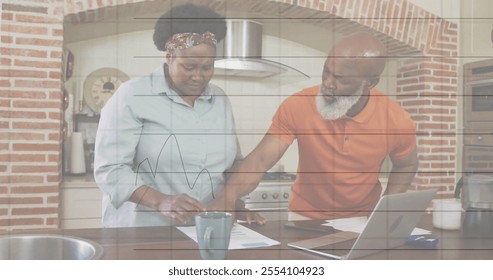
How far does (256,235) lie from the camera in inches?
38.4

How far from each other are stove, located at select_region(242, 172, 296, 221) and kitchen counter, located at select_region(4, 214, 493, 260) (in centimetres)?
26

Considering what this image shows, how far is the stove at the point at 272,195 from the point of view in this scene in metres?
1.29

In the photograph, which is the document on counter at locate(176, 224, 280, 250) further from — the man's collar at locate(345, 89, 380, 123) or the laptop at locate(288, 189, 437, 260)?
the man's collar at locate(345, 89, 380, 123)

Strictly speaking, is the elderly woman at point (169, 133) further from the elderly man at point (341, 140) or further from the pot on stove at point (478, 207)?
the pot on stove at point (478, 207)

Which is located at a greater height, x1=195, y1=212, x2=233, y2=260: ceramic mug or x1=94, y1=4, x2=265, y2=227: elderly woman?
x1=94, y1=4, x2=265, y2=227: elderly woman

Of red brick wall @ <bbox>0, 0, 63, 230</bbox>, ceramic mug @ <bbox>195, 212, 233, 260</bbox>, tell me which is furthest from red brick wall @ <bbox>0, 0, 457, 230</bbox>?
ceramic mug @ <bbox>195, 212, 233, 260</bbox>

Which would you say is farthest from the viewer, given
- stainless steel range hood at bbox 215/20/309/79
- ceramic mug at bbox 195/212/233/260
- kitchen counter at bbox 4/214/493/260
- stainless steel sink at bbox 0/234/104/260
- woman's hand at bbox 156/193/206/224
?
stainless steel range hood at bbox 215/20/309/79

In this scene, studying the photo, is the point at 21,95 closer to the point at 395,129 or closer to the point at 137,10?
the point at 137,10

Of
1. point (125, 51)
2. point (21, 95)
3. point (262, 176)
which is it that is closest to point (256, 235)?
point (262, 176)

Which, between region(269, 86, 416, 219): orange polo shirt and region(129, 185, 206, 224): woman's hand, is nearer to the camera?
region(129, 185, 206, 224): woman's hand

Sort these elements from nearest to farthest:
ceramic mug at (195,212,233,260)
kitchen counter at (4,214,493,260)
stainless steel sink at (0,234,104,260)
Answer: ceramic mug at (195,212,233,260), kitchen counter at (4,214,493,260), stainless steel sink at (0,234,104,260)

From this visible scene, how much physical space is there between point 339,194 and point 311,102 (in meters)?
0.29

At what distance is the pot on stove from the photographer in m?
1.05

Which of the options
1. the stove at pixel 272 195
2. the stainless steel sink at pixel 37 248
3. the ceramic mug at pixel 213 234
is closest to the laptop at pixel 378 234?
the ceramic mug at pixel 213 234
